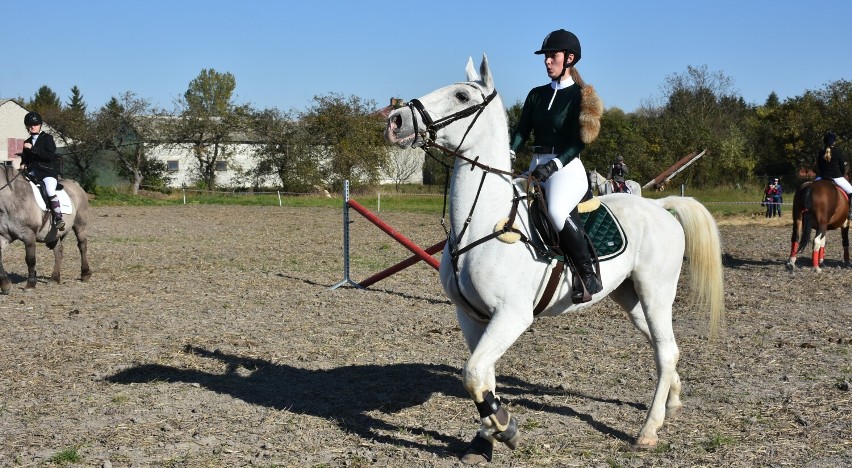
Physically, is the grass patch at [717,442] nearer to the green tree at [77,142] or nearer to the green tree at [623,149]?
the green tree at [623,149]

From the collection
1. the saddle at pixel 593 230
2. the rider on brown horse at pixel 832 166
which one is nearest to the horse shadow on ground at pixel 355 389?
the saddle at pixel 593 230

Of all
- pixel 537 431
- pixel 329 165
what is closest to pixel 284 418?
pixel 537 431

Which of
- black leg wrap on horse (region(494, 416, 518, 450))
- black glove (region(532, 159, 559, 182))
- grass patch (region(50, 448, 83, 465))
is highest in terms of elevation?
black glove (region(532, 159, 559, 182))

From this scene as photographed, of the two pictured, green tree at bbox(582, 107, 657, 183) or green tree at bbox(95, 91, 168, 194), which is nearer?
green tree at bbox(582, 107, 657, 183)

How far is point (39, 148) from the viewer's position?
13.7 metres

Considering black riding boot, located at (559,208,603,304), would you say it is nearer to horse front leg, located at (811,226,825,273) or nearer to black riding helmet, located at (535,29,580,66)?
black riding helmet, located at (535,29,580,66)

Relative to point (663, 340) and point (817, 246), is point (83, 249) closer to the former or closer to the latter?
point (663, 340)

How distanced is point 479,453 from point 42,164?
11.0 meters

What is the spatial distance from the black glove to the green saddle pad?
2.30ft

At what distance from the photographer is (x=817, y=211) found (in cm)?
1623

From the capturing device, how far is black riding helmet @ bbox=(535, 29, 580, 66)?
5852mm

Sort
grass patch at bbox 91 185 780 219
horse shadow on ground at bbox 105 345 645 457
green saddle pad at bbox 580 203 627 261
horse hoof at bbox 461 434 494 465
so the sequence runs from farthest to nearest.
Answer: grass patch at bbox 91 185 780 219 → horse shadow on ground at bbox 105 345 645 457 → green saddle pad at bbox 580 203 627 261 → horse hoof at bbox 461 434 494 465

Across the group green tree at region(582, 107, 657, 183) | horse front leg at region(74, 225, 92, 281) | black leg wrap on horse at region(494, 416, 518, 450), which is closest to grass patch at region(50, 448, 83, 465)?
black leg wrap on horse at region(494, 416, 518, 450)

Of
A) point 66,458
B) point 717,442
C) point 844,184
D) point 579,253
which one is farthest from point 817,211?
point 66,458
